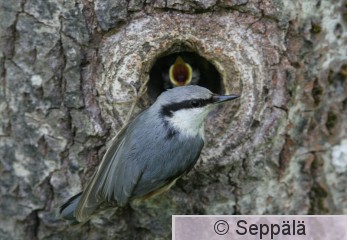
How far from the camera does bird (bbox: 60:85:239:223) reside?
1654mm

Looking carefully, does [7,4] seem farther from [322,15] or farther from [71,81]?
[322,15]

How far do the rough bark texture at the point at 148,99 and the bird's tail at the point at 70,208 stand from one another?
0.06m

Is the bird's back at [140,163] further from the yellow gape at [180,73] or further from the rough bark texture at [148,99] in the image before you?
the yellow gape at [180,73]

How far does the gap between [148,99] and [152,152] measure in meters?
0.27

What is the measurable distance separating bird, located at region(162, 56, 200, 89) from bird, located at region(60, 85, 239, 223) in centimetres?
39

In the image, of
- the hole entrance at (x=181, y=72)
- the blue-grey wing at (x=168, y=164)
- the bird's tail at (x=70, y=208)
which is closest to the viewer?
the blue-grey wing at (x=168, y=164)

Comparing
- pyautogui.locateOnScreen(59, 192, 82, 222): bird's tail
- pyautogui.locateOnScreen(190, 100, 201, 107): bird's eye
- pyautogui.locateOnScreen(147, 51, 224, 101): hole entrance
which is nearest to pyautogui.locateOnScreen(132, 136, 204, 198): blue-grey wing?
pyautogui.locateOnScreen(190, 100, 201, 107): bird's eye

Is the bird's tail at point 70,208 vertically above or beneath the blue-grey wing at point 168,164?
beneath

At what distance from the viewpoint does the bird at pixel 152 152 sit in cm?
165

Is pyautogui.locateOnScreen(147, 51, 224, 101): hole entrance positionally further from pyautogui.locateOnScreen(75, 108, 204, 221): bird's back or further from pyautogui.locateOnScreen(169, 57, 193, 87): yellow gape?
pyautogui.locateOnScreen(75, 108, 204, 221): bird's back

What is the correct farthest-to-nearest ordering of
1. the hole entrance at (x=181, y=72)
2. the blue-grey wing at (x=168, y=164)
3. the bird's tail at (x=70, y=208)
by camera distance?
Result: the hole entrance at (x=181, y=72)
the bird's tail at (x=70, y=208)
the blue-grey wing at (x=168, y=164)

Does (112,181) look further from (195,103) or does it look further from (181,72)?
(181,72)

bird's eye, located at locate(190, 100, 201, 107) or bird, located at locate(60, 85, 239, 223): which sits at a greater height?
bird's eye, located at locate(190, 100, 201, 107)

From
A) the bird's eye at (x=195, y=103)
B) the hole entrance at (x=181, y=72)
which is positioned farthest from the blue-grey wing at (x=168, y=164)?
the hole entrance at (x=181, y=72)
